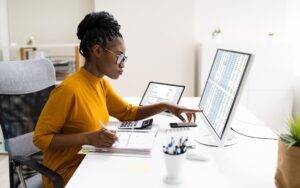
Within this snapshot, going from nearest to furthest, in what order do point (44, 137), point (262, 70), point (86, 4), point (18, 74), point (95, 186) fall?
point (95, 186), point (44, 137), point (18, 74), point (262, 70), point (86, 4)

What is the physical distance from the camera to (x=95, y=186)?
1.02 m

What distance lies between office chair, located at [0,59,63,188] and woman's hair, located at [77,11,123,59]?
387 mm

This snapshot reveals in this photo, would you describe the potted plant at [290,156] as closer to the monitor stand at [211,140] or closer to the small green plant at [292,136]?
the small green plant at [292,136]

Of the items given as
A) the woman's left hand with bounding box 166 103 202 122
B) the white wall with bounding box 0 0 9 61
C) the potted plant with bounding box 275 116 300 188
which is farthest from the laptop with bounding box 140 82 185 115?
the white wall with bounding box 0 0 9 61

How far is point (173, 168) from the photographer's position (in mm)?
1031

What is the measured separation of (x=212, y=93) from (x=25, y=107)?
3.15 ft

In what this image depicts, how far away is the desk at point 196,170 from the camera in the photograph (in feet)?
3.42

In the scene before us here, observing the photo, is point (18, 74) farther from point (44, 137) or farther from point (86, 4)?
point (86, 4)

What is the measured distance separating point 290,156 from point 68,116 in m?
0.89

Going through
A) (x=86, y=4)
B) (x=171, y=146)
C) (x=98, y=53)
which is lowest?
(x=171, y=146)

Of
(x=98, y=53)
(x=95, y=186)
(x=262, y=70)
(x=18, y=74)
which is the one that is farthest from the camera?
(x=262, y=70)

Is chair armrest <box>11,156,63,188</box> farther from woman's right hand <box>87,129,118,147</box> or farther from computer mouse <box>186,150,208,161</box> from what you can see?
computer mouse <box>186,150,208,161</box>

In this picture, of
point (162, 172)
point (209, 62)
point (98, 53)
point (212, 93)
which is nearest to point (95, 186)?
point (162, 172)

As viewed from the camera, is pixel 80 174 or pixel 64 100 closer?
pixel 80 174
